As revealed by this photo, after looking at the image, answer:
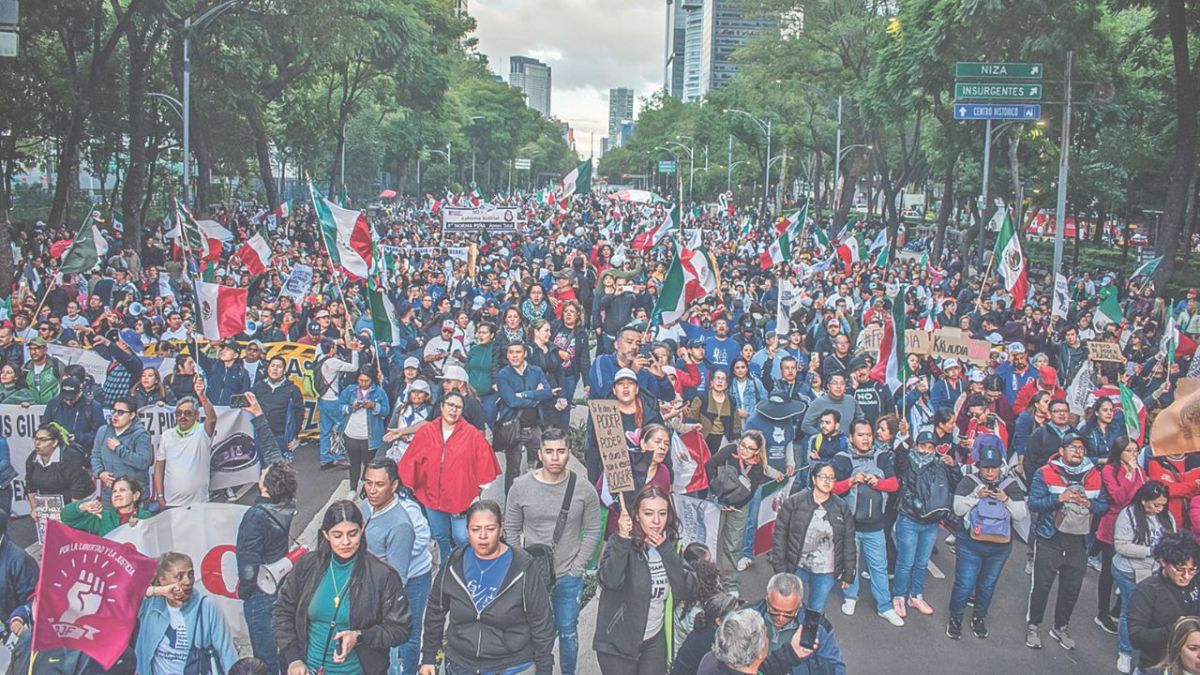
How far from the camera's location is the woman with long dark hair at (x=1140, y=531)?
6.60 metres

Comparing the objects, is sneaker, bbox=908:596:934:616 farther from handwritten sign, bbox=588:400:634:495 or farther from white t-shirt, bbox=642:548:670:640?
white t-shirt, bbox=642:548:670:640

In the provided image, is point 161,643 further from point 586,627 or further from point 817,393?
point 817,393

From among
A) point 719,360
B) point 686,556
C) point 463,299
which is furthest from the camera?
point 463,299

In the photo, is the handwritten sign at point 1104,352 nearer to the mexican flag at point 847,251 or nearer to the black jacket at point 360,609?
the black jacket at point 360,609

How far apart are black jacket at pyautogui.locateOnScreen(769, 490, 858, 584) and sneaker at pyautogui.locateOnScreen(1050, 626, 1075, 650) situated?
5.51ft

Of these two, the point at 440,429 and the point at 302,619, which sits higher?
Answer: the point at 440,429

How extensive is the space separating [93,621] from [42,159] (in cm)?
4786

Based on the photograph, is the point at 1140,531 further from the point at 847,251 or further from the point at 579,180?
the point at 579,180

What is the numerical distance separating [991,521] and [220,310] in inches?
310

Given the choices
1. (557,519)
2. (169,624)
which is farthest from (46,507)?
(557,519)

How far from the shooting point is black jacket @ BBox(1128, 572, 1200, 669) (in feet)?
18.0

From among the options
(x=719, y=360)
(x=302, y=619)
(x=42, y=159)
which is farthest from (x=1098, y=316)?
(x=42, y=159)

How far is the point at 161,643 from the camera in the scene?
4820 millimetres

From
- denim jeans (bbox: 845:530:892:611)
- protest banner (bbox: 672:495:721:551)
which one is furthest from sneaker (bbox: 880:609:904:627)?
protest banner (bbox: 672:495:721:551)
